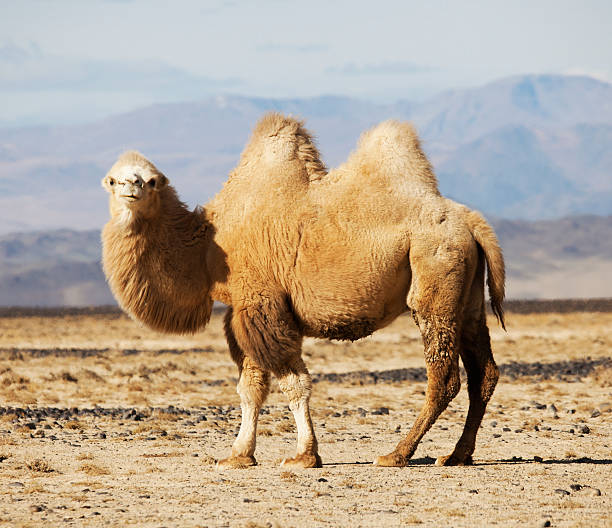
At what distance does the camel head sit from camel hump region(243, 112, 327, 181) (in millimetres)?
1017

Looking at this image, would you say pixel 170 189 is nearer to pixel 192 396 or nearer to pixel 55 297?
pixel 192 396

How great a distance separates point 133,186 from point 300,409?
2.47m

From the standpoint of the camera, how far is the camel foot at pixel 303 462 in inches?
392

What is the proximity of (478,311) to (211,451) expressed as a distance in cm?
313

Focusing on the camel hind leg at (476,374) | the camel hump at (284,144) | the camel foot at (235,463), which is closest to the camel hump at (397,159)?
the camel hump at (284,144)

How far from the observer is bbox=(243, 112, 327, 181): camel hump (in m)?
10.5

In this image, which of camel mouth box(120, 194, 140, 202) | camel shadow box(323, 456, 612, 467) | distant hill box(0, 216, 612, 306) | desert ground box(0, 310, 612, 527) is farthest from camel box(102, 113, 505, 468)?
distant hill box(0, 216, 612, 306)

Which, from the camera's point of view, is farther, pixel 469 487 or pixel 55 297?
pixel 55 297

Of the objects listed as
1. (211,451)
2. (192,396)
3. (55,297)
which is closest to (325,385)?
(192,396)

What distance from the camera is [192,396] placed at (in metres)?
18.2

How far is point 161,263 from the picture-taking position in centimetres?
1026

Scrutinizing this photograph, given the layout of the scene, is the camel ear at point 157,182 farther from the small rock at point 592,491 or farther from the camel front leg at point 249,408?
the small rock at point 592,491

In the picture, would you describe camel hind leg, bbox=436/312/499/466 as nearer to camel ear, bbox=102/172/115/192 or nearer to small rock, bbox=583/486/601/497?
small rock, bbox=583/486/601/497

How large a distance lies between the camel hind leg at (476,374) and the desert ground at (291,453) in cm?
33
